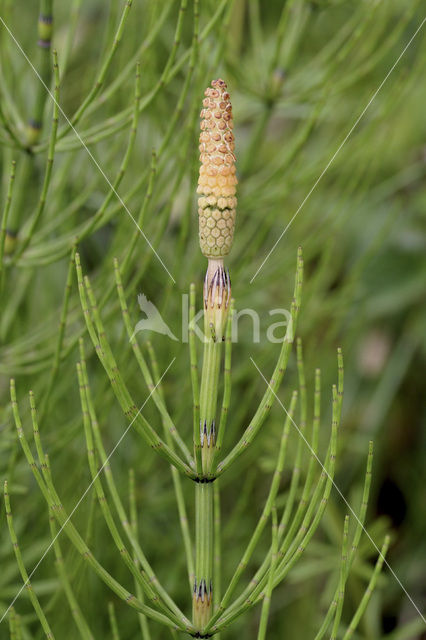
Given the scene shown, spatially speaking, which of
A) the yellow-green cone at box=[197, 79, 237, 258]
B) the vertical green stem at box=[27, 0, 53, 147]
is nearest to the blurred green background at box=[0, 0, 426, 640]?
the vertical green stem at box=[27, 0, 53, 147]

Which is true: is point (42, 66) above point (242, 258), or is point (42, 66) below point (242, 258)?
above

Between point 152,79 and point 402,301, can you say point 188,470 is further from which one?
point 402,301

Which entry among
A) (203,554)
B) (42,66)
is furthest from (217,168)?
(42,66)

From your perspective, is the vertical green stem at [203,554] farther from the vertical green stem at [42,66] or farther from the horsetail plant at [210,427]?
the vertical green stem at [42,66]

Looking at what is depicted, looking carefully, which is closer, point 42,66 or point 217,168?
point 217,168

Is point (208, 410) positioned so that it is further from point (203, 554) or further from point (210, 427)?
point (203, 554)

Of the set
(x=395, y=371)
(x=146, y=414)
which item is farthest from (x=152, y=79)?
(x=395, y=371)
